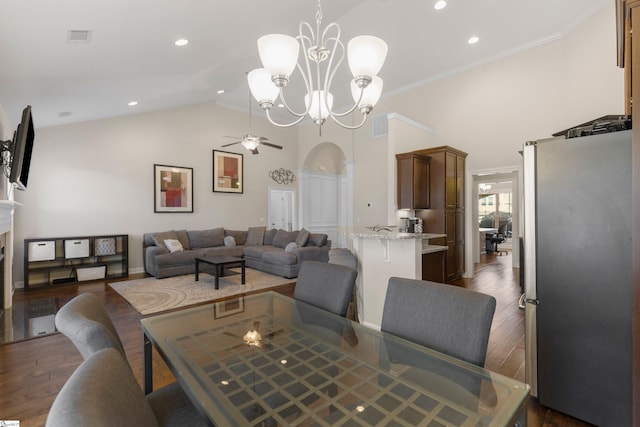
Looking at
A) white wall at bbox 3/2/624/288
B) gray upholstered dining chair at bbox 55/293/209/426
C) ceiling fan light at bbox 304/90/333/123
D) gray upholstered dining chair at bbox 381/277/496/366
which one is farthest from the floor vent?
white wall at bbox 3/2/624/288

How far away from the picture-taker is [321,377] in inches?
46.7

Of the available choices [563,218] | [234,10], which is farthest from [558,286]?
[234,10]

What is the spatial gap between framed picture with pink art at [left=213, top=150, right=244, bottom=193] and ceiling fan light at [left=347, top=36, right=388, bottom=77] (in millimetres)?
5970

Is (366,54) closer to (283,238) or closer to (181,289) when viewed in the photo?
(181,289)

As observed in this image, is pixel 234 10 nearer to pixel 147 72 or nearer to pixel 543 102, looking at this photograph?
pixel 147 72

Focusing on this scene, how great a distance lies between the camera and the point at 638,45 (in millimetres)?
1175

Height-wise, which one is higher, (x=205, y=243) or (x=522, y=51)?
(x=522, y=51)

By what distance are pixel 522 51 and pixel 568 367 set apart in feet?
18.8

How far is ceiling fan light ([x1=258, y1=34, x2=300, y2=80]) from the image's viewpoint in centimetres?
206

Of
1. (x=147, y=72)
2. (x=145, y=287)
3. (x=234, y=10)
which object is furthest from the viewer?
(x=145, y=287)

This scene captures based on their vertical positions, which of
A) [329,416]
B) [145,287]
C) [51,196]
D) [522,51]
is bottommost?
[145,287]

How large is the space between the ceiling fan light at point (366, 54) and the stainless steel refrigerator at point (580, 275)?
1178 mm

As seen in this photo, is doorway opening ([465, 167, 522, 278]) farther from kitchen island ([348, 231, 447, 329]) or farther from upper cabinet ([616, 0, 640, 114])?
upper cabinet ([616, 0, 640, 114])

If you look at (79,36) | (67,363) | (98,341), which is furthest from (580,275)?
(79,36)
